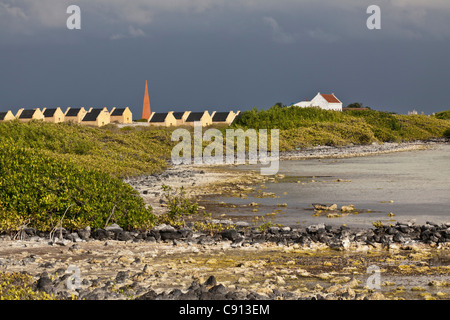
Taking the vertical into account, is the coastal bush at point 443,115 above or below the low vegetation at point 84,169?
above

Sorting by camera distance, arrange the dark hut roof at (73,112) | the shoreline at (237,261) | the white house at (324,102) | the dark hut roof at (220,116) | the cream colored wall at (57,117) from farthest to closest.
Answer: the dark hut roof at (73,112), the dark hut roof at (220,116), the cream colored wall at (57,117), the white house at (324,102), the shoreline at (237,261)

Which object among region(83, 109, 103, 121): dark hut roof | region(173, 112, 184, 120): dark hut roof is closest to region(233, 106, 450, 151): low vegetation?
region(173, 112, 184, 120): dark hut roof

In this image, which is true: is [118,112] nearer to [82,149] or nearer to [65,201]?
[82,149]

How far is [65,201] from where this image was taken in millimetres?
12688

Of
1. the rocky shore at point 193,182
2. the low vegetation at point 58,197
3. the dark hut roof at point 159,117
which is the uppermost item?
the dark hut roof at point 159,117

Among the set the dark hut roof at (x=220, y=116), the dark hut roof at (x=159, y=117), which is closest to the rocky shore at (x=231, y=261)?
the dark hut roof at (x=159, y=117)

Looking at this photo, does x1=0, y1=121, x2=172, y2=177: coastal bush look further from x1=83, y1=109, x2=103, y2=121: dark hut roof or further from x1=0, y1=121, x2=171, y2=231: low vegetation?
x1=83, y1=109, x2=103, y2=121: dark hut roof

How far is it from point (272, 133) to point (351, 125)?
14.6 m

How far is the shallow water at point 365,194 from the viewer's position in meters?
15.5

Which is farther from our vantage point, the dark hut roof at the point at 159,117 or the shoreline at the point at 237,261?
the dark hut roof at the point at 159,117

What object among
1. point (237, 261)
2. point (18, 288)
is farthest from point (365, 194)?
point (18, 288)

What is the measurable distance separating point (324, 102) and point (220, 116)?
2204 centimetres

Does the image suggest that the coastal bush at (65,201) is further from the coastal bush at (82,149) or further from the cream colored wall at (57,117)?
the cream colored wall at (57,117)
